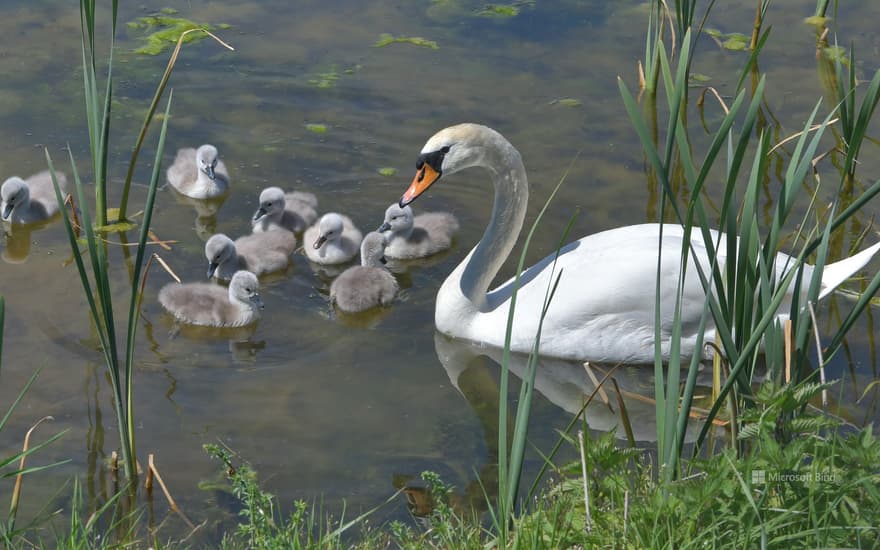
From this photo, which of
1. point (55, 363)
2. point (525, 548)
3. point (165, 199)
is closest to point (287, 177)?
point (165, 199)

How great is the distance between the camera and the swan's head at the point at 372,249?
23.0 feet

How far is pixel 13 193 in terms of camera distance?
23.3 feet

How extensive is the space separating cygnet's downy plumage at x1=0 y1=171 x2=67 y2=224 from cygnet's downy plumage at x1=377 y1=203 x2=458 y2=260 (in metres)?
2.04

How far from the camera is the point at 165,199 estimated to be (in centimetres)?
782

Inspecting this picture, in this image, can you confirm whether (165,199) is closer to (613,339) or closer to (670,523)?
(613,339)

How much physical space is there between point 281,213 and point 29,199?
5.21 ft

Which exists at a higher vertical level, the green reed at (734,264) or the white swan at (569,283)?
the green reed at (734,264)

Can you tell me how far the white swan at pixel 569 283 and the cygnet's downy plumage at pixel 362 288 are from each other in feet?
1.13

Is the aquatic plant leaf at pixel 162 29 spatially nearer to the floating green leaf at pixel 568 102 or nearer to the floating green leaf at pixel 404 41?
the floating green leaf at pixel 404 41

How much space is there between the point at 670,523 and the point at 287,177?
4.85 m

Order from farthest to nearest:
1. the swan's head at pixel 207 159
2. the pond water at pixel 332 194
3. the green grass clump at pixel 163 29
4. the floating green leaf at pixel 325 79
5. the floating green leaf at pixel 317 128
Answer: the green grass clump at pixel 163 29 < the floating green leaf at pixel 325 79 < the floating green leaf at pixel 317 128 < the swan's head at pixel 207 159 < the pond water at pixel 332 194

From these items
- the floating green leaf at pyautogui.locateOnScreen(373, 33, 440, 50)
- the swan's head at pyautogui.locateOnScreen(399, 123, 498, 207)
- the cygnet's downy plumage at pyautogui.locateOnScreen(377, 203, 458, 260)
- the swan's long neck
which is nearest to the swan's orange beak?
the swan's head at pyautogui.locateOnScreen(399, 123, 498, 207)

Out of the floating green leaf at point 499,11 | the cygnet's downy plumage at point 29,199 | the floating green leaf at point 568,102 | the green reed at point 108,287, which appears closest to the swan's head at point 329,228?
the cygnet's downy plumage at point 29,199

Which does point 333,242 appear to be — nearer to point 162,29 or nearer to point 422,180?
point 422,180
